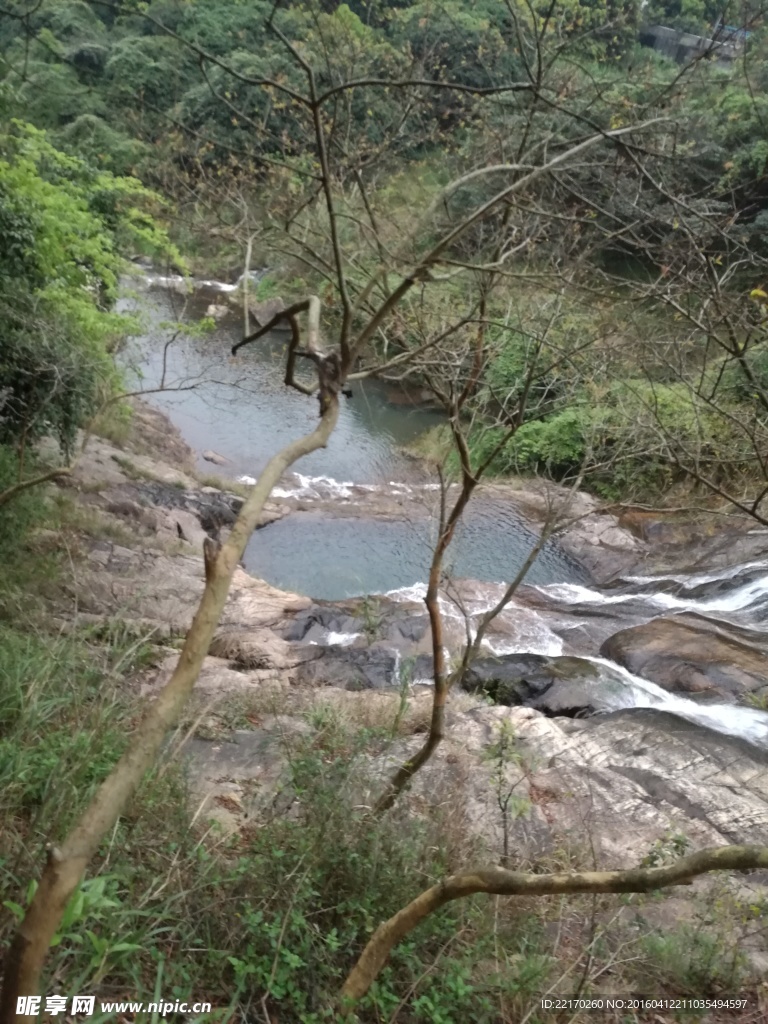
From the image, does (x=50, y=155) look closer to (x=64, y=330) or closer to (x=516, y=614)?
(x=64, y=330)

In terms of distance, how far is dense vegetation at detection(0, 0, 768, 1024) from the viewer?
2312 millimetres

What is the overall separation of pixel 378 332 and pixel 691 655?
19.1ft

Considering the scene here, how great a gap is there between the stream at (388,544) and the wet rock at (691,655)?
0.64 feet

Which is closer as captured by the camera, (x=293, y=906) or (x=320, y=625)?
(x=293, y=906)

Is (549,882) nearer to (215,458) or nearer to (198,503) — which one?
(198,503)

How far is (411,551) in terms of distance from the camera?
1198 cm

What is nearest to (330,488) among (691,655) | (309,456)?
(309,456)

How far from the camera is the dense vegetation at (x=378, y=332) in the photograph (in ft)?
7.59

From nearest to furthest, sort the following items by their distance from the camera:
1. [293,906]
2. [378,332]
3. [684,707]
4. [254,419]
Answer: [293,906], [378,332], [684,707], [254,419]

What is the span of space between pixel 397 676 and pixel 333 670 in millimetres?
720

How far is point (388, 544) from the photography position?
39.8 ft

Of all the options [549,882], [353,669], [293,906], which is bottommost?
[353,669]

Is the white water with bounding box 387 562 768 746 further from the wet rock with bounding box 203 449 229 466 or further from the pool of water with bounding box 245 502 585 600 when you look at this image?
the wet rock with bounding box 203 449 229 466

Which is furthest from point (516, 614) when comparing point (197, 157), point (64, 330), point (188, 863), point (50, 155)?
point (50, 155)
